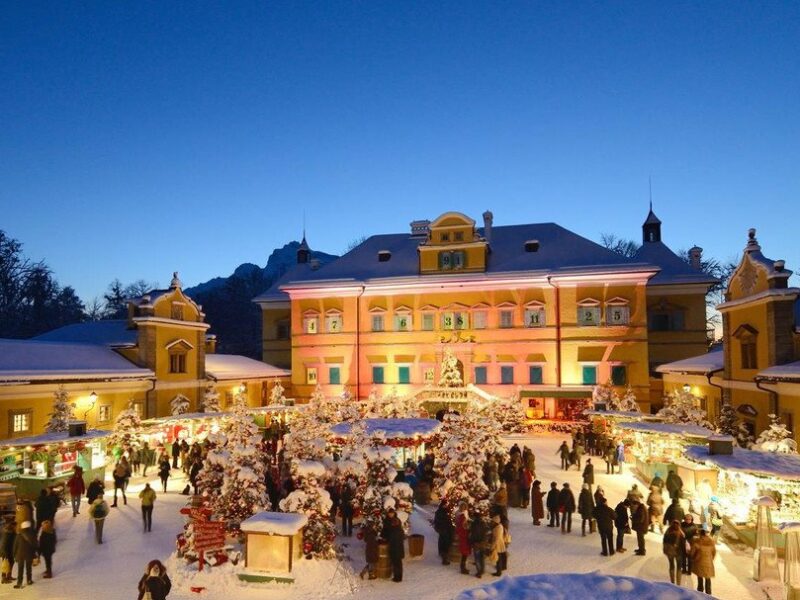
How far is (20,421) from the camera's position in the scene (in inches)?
965

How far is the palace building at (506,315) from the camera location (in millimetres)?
37094

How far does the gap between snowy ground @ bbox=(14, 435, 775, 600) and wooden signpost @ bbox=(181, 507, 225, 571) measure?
1.94ft

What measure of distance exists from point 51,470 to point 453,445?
13.6 m

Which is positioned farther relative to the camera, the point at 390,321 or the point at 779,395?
the point at 390,321

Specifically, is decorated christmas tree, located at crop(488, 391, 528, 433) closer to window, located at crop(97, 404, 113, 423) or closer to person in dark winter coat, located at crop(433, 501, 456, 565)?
person in dark winter coat, located at crop(433, 501, 456, 565)

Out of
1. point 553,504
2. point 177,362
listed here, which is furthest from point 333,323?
point 553,504

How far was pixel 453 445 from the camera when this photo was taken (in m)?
15.1

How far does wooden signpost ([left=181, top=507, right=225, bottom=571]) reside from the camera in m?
13.3

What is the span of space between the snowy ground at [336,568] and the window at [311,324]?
2537 centimetres

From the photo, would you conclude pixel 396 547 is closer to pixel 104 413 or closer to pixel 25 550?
pixel 25 550

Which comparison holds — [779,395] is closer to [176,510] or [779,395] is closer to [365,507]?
[365,507]

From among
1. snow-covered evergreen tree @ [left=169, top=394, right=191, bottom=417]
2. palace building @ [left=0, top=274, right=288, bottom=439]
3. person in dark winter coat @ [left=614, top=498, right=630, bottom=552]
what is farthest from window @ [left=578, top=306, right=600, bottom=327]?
person in dark winter coat @ [left=614, top=498, right=630, bottom=552]

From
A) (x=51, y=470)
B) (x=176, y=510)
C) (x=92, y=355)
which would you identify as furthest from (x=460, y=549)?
(x=92, y=355)

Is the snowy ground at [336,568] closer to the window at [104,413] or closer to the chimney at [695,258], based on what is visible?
the window at [104,413]
